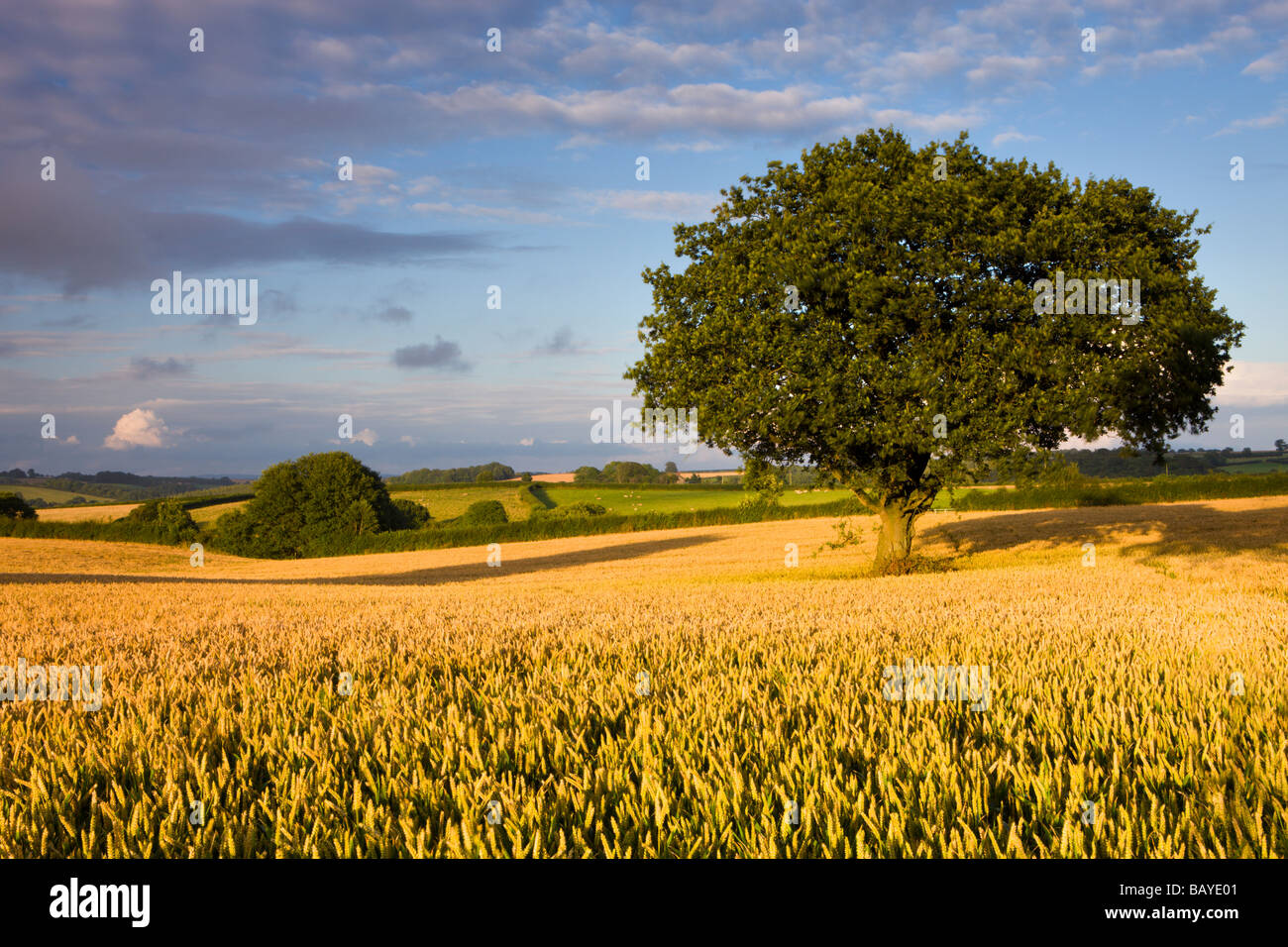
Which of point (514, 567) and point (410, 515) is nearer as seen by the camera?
point (514, 567)

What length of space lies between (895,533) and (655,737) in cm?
2302

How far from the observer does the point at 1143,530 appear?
3806 centimetres

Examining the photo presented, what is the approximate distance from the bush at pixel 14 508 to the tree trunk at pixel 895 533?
80482 millimetres

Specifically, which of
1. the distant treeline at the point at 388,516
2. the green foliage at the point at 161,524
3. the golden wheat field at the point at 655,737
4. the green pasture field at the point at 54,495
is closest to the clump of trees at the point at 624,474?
the distant treeline at the point at 388,516

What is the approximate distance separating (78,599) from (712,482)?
8159 centimetres

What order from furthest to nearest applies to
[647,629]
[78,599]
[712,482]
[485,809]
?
1. [712,482]
2. [78,599]
3. [647,629]
4. [485,809]

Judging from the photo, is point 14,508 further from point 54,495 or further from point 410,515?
point 54,495

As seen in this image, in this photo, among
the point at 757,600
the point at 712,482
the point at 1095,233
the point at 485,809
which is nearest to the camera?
the point at 485,809

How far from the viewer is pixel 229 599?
12.5 metres

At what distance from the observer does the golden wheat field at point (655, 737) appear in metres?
2.73

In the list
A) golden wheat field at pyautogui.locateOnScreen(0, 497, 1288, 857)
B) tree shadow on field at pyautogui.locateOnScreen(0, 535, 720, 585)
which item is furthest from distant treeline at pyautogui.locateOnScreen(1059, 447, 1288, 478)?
golden wheat field at pyautogui.locateOnScreen(0, 497, 1288, 857)

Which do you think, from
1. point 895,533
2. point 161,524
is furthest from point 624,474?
point 895,533
